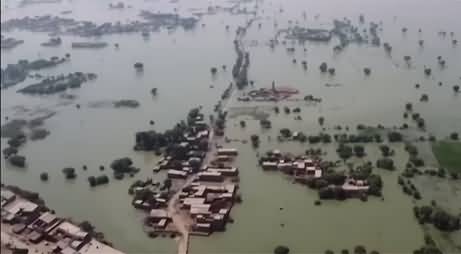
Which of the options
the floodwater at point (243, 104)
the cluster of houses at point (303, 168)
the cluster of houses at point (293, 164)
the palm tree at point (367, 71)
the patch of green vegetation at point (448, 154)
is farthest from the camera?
the palm tree at point (367, 71)

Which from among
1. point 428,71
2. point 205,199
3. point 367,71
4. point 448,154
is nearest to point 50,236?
point 205,199

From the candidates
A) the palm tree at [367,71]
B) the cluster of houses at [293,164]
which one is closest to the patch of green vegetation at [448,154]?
the cluster of houses at [293,164]

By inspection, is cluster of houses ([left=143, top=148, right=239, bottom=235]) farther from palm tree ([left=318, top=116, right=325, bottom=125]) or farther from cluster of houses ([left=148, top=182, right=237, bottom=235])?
palm tree ([left=318, top=116, right=325, bottom=125])

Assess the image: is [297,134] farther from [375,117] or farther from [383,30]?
[383,30]

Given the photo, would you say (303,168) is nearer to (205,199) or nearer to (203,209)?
(205,199)

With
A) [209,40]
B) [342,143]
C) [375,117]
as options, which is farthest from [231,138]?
[209,40]

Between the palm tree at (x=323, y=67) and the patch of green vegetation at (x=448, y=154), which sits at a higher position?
the palm tree at (x=323, y=67)

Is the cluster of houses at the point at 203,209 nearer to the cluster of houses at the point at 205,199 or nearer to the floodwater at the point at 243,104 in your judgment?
the cluster of houses at the point at 205,199

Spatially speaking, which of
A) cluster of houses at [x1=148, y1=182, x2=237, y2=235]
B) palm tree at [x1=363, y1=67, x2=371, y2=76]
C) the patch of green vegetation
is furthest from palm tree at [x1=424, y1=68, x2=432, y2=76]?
cluster of houses at [x1=148, y1=182, x2=237, y2=235]
